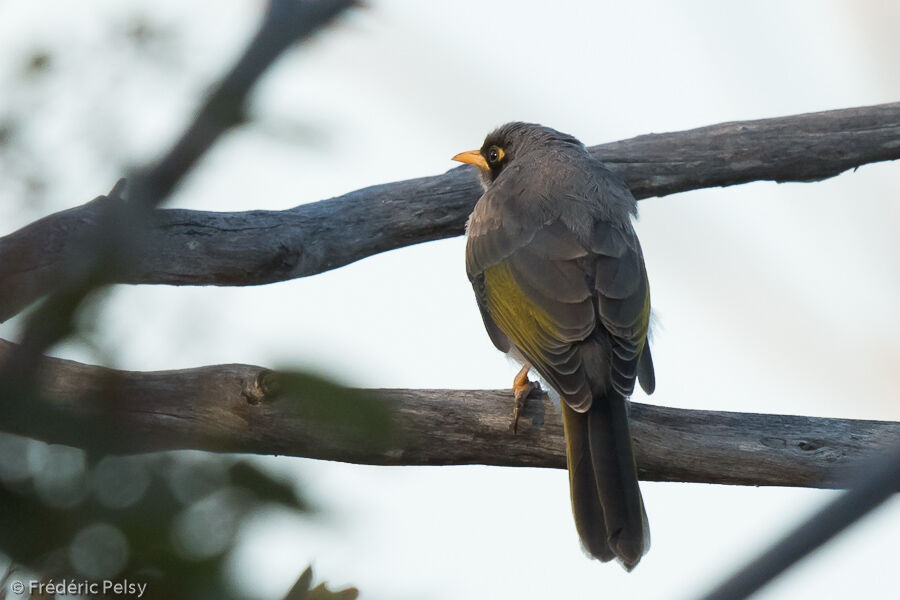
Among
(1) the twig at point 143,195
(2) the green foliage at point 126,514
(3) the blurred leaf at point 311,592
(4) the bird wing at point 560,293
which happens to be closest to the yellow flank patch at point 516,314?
(4) the bird wing at point 560,293

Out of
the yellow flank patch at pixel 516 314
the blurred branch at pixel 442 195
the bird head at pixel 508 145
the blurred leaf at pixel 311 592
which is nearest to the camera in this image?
the blurred leaf at pixel 311 592

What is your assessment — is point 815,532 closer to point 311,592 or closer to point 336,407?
point 336,407

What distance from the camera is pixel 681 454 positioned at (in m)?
4.21

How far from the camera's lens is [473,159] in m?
6.20

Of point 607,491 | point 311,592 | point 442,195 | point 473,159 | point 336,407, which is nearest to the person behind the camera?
point 336,407

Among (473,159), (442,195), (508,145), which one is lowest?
(442,195)

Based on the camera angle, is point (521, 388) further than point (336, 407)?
Yes

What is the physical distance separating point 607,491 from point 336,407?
309 centimetres

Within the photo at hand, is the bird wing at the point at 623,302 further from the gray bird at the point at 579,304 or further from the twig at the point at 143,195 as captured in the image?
the twig at the point at 143,195

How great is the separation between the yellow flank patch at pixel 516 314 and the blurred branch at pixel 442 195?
68 centimetres

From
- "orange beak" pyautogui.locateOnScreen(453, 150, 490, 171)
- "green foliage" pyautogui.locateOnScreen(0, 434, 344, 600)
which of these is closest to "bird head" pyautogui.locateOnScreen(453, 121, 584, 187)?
"orange beak" pyautogui.locateOnScreen(453, 150, 490, 171)

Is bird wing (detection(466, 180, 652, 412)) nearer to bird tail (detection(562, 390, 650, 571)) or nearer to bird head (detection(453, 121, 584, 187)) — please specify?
bird tail (detection(562, 390, 650, 571))

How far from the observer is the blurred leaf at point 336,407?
1.08 meters

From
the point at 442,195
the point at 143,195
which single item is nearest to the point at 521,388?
the point at 442,195
